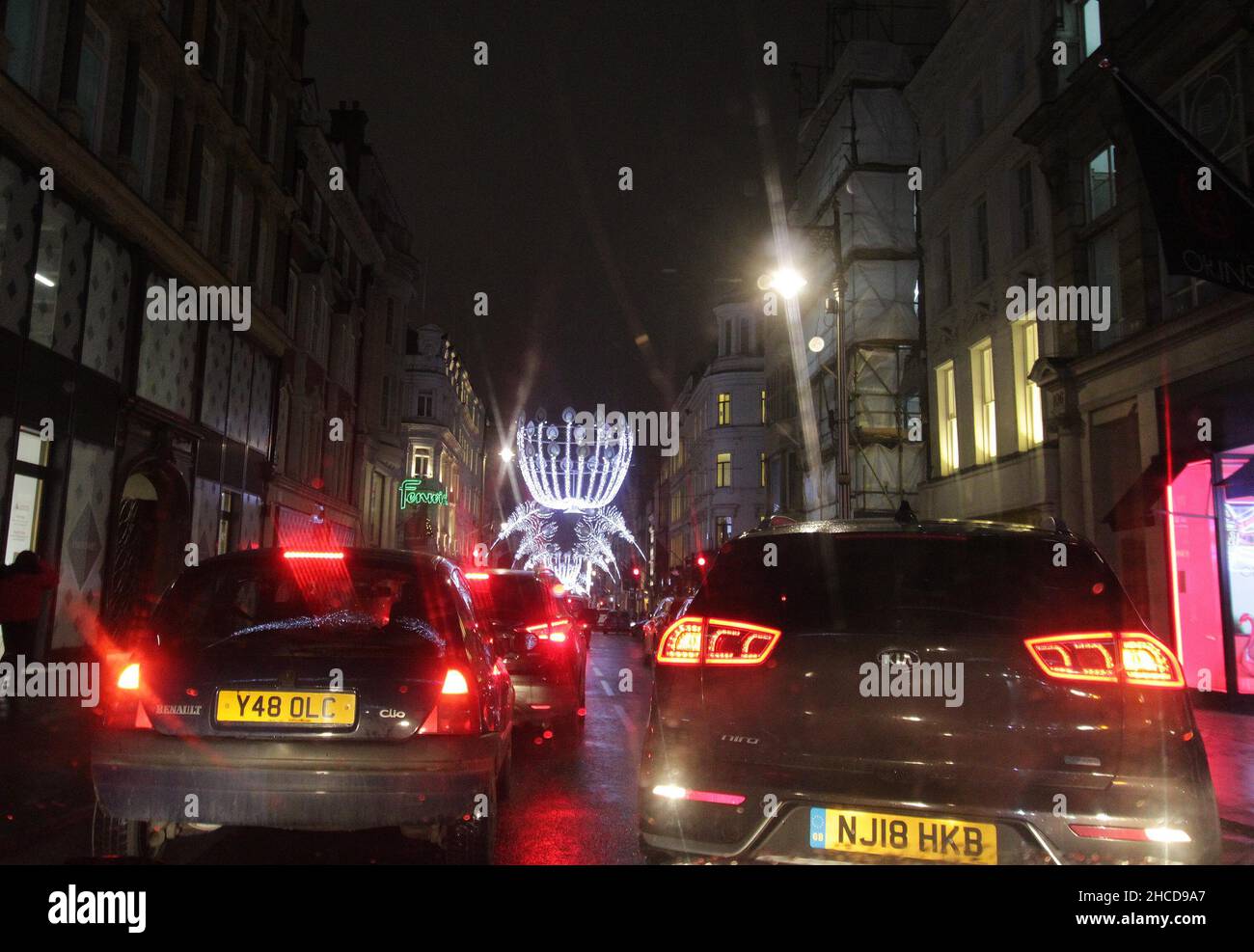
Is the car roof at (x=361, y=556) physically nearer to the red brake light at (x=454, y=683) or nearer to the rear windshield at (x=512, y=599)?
the red brake light at (x=454, y=683)

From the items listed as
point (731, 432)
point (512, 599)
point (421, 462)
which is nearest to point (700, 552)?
point (512, 599)

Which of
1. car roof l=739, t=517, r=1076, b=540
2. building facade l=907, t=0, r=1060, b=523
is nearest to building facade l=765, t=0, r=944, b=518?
building facade l=907, t=0, r=1060, b=523

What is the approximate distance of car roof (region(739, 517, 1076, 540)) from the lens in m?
4.03

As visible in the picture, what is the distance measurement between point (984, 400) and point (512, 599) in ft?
51.4

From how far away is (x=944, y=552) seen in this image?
3973 mm

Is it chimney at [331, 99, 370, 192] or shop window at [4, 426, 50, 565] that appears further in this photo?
chimney at [331, 99, 370, 192]

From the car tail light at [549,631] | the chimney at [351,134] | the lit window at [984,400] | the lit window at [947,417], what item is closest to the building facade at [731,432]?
the chimney at [351,134]

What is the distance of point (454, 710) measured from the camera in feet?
15.4

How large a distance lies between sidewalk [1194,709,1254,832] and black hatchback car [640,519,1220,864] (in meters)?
3.18
